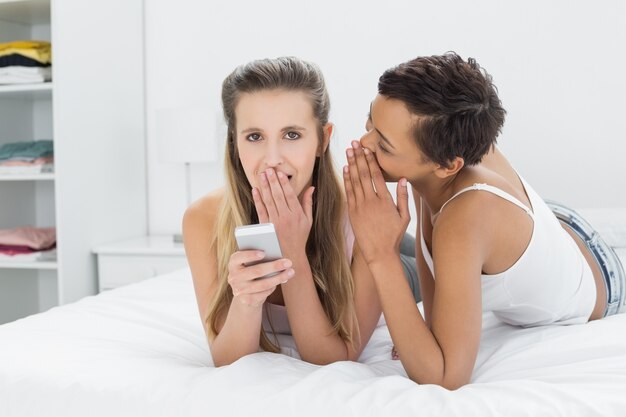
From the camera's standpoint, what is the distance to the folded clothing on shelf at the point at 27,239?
3012 mm

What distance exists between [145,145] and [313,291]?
91.2 inches

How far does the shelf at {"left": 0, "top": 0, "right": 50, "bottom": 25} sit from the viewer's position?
3.05 metres

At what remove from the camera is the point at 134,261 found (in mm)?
2992

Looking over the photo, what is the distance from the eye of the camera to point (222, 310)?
4.84 ft

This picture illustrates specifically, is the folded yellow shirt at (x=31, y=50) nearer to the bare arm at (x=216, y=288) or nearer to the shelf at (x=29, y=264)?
the shelf at (x=29, y=264)

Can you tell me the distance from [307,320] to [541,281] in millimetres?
498

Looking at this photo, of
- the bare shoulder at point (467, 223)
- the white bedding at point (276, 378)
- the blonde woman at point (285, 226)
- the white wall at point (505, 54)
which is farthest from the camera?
the white wall at point (505, 54)

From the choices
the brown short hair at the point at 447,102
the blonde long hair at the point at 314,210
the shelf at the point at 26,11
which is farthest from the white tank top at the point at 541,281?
the shelf at the point at 26,11

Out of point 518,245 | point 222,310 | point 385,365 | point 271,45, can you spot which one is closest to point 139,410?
point 222,310

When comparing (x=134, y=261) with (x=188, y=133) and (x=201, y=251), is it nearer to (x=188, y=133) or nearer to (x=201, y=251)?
(x=188, y=133)

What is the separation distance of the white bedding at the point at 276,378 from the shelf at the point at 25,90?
5.20ft

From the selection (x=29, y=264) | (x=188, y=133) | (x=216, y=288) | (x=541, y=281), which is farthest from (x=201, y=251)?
(x=29, y=264)

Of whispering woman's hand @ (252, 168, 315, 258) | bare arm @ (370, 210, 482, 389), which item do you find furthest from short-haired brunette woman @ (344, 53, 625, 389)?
whispering woman's hand @ (252, 168, 315, 258)

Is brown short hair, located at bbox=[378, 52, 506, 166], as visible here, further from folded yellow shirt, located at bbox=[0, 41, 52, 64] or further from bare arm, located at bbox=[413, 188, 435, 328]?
folded yellow shirt, located at bbox=[0, 41, 52, 64]
